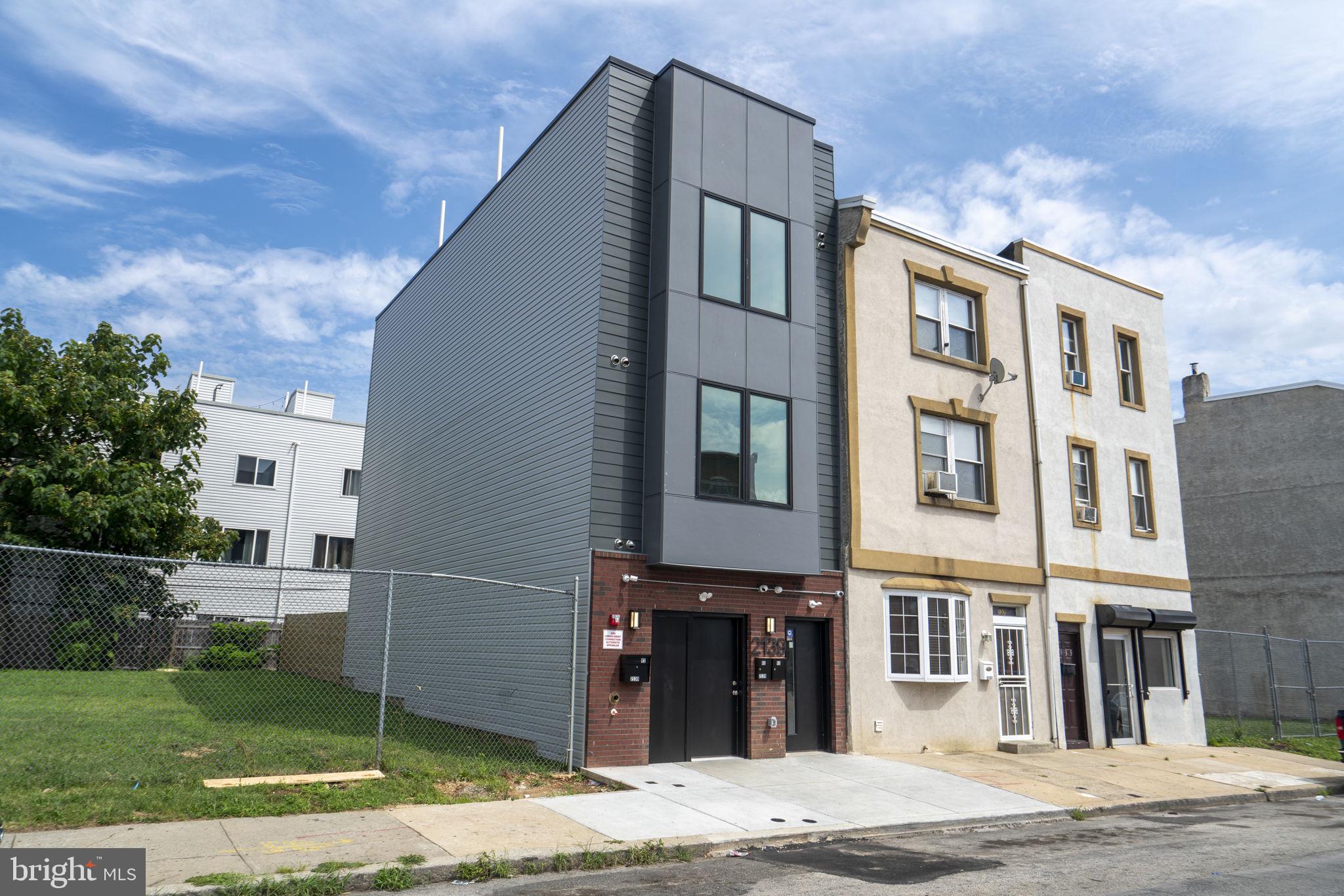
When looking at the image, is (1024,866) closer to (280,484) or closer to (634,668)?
(634,668)

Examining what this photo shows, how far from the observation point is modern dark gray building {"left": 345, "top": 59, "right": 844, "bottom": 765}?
1317cm

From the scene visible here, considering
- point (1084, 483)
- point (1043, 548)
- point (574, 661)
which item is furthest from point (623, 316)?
point (1084, 483)

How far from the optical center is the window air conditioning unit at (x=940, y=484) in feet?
54.9

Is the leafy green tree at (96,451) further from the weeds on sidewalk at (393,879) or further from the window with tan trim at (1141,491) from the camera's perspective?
the window with tan trim at (1141,491)

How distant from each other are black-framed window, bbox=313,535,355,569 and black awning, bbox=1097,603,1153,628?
26.4 metres

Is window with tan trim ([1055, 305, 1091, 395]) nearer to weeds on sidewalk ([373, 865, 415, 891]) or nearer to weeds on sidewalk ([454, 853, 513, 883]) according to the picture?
weeds on sidewalk ([454, 853, 513, 883])

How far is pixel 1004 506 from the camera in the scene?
58.7 feet

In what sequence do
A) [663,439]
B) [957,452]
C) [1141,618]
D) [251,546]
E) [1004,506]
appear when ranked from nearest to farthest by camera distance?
[663,439], [957,452], [1004,506], [1141,618], [251,546]

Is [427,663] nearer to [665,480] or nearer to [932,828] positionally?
[665,480]

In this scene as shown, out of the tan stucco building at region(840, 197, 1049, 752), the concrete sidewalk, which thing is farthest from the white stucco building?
the concrete sidewalk

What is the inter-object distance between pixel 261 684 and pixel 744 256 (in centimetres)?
1598

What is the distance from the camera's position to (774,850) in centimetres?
897

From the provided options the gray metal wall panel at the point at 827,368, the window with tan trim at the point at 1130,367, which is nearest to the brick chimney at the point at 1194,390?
the window with tan trim at the point at 1130,367

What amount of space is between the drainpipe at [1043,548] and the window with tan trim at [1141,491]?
3443mm
